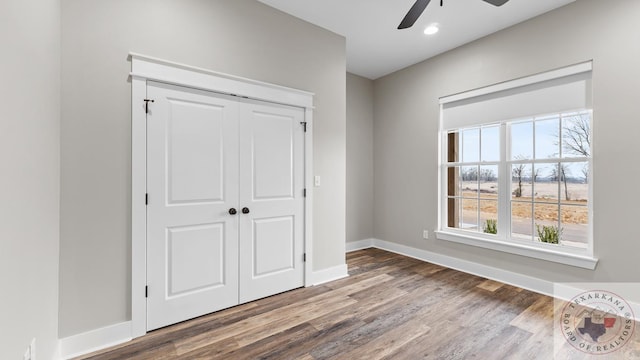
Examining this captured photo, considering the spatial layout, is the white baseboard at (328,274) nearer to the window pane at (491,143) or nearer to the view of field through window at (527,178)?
the view of field through window at (527,178)

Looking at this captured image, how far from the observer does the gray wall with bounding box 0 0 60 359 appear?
1.09 metres

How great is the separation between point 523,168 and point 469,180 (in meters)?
0.65

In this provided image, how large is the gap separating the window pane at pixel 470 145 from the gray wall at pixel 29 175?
4176mm

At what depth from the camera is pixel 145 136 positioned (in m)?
2.17

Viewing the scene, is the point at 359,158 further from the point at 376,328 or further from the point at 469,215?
the point at 376,328

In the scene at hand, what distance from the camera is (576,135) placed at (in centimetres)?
285

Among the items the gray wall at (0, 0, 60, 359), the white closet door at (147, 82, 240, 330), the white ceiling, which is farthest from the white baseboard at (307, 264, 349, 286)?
the white ceiling

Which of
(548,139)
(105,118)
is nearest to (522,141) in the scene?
(548,139)

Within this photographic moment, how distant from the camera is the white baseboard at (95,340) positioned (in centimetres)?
190

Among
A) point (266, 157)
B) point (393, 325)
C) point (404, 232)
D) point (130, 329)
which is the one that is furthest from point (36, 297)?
point (404, 232)

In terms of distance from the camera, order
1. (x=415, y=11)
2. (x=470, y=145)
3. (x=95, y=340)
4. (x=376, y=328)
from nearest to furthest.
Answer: (x=95, y=340) → (x=415, y=11) → (x=376, y=328) → (x=470, y=145)

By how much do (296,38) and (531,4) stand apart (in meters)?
2.41

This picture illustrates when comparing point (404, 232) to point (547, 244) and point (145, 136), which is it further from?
point (145, 136)

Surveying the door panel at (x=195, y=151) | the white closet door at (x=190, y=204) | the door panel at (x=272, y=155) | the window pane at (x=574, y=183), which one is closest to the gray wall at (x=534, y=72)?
the window pane at (x=574, y=183)
